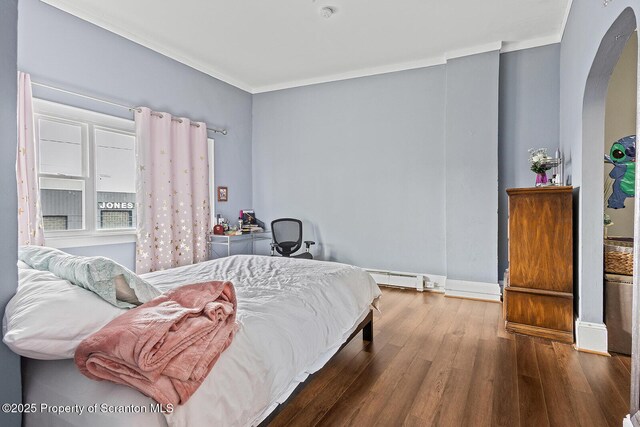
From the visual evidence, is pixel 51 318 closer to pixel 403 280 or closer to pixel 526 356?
pixel 526 356

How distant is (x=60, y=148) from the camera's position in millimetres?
3115

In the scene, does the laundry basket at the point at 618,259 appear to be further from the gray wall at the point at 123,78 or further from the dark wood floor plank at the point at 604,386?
the gray wall at the point at 123,78

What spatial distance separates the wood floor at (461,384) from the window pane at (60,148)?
3.09 metres

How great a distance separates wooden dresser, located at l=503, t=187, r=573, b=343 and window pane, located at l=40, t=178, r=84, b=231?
420 cm

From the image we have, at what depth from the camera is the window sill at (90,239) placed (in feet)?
9.77

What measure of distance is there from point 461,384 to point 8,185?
2.44m

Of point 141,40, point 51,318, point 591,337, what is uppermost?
point 141,40

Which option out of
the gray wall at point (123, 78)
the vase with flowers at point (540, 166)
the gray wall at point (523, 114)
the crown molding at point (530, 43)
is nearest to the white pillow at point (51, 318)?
the gray wall at point (123, 78)

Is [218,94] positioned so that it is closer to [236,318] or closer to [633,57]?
[236,318]

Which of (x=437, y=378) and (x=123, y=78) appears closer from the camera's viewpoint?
(x=437, y=378)

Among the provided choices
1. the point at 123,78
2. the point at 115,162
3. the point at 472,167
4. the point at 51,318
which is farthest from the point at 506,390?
the point at 123,78

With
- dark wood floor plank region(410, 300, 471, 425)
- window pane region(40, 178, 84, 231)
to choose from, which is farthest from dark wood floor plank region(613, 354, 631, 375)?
window pane region(40, 178, 84, 231)

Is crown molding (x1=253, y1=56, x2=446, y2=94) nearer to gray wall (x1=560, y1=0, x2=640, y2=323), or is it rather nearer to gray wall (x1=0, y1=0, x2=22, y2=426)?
gray wall (x1=560, y1=0, x2=640, y2=323)

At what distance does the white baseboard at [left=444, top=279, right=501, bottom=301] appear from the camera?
3.85m
